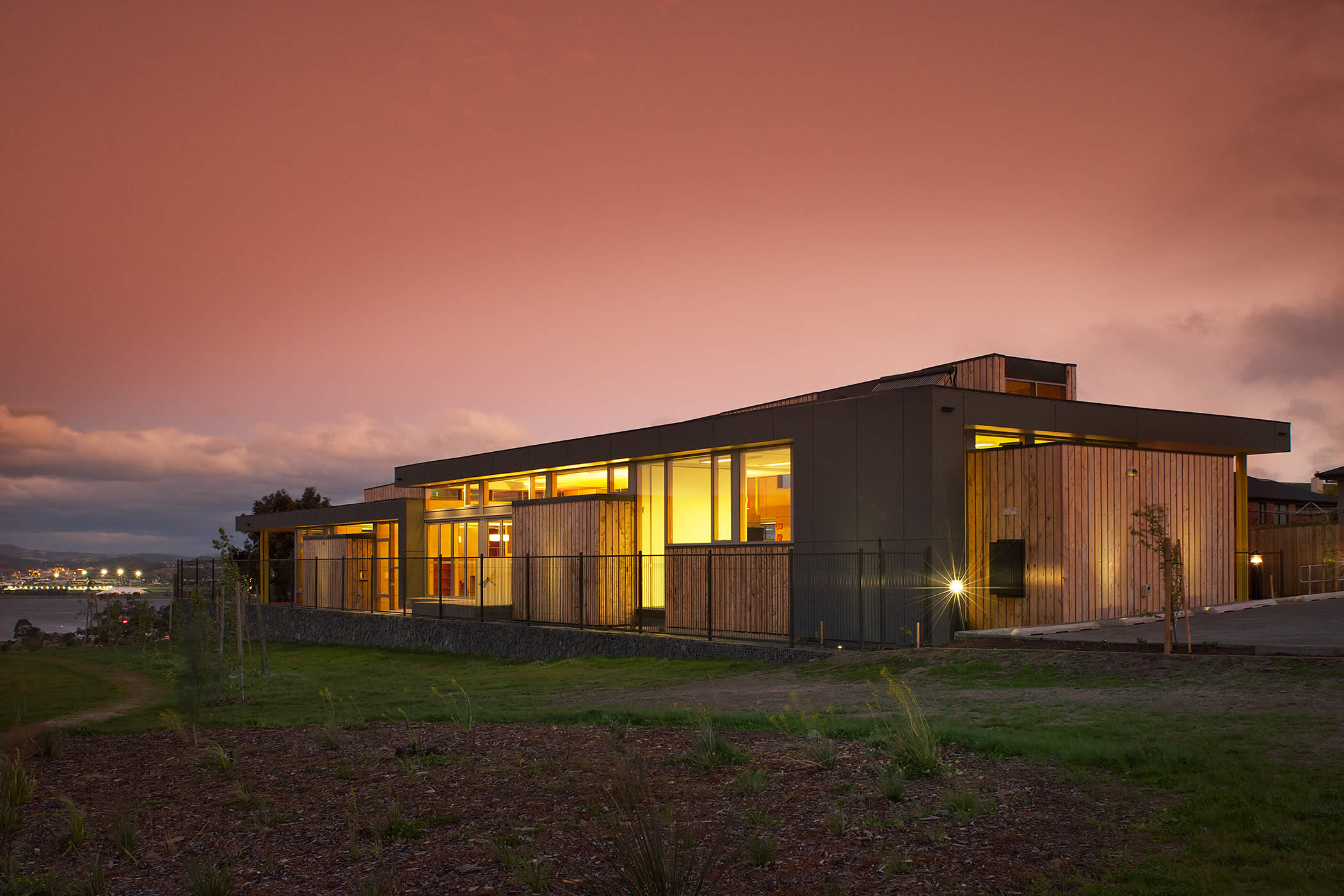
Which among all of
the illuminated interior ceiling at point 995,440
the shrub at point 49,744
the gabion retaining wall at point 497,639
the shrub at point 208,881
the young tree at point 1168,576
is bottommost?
the gabion retaining wall at point 497,639

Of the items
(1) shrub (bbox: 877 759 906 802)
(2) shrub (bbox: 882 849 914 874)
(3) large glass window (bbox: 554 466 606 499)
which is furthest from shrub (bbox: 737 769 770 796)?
(3) large glass window (bbox: 554 466 606 499)

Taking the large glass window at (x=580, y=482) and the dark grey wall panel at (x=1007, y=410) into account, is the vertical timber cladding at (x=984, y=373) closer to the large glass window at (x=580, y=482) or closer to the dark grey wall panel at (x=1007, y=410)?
the dark grey wall panel at (x=1007, y=410)

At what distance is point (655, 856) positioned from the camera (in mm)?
4512

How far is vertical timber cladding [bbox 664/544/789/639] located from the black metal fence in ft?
0.07

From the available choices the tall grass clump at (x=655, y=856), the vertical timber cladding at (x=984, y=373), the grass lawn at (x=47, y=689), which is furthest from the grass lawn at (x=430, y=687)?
the vertical timber cladding at (x=984, y=373)

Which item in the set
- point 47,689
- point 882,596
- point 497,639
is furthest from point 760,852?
point 497,639

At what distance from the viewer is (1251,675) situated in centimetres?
1045

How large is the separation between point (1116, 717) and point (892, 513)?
876 centimetres

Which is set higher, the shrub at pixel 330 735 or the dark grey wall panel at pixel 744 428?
the dark grey wall panel at pixel 744 428

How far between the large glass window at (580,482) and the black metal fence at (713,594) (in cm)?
210

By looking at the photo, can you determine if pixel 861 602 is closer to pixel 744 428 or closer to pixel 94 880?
pixel 744 428

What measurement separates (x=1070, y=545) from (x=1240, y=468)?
876cm

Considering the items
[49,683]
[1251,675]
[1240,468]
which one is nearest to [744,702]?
[1251,675]

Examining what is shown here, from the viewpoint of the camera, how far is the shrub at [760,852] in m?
5.33
